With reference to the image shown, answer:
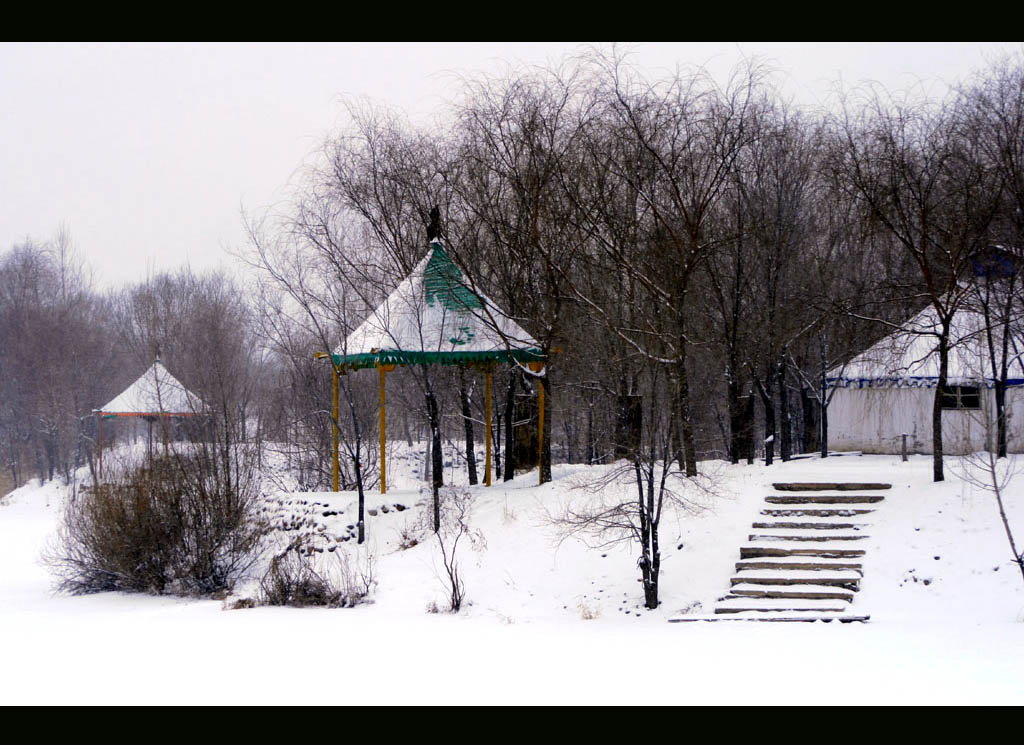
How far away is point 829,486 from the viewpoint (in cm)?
1431

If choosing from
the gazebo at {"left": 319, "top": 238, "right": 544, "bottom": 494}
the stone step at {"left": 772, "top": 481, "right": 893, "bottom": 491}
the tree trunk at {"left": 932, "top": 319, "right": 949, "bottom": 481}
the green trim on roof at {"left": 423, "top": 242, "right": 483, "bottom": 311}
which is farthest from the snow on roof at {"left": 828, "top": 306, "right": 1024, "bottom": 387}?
the green trim on roof at {"left": 423, "top": 242, "right": 483, "bottom": 311}

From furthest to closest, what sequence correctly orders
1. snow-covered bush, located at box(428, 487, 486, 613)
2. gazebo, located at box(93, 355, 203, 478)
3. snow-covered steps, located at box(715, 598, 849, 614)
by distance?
gazebo, located at box(93, 355, 203, 478) < snow-covered bush, located at box(428, 487, 486, 613) < snow-covered steps, located at box(715, 598, 849, 614)

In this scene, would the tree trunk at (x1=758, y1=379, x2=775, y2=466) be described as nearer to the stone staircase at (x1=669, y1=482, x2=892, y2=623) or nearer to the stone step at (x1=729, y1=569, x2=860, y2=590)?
the stone staircase at (x1=669, y1=482, x2=892, y2=623)

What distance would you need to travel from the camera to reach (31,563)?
2105cm

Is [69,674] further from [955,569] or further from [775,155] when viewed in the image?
[775,155]

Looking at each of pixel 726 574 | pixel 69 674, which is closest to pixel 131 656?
pixel 69 674

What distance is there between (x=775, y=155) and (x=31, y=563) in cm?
1820

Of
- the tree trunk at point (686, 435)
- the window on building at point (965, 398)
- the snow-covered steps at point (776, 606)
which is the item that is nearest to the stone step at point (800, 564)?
the snow-covered steps at point (776, 606)

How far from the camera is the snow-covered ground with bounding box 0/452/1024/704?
26.5 ft

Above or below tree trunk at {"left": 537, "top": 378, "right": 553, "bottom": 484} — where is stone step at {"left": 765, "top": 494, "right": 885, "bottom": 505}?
below

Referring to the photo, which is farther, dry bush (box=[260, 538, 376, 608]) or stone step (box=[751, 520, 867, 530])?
dry bush (box=[260, 538, 376, 608])

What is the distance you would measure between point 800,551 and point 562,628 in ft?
11.0

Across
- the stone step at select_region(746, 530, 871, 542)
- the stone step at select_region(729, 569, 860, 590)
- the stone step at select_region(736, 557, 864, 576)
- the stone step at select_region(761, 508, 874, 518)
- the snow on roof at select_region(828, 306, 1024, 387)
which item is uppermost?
the snow on roof at select_region(828, 306, 1024, 387)

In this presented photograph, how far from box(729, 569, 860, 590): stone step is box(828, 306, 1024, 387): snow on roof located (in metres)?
5.66
